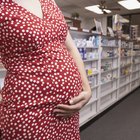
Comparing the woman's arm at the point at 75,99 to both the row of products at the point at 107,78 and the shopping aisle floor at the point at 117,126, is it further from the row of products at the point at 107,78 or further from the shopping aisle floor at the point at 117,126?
the row of products at the point at 107,78

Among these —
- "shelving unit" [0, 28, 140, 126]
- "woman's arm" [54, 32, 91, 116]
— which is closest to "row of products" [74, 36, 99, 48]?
"shelving unit" [0, 28, 140, 126]

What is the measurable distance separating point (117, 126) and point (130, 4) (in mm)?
5703

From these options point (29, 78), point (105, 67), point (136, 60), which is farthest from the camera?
point (136, 60)

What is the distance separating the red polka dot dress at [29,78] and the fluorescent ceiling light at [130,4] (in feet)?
23.3

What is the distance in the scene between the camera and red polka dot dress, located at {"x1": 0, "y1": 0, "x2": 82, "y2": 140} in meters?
0.65

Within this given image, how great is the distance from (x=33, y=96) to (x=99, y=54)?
292cm

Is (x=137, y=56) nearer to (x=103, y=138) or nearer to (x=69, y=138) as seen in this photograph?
(x=103, y=138)

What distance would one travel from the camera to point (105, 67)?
394 cm

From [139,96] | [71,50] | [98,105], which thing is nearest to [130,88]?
[139,96]

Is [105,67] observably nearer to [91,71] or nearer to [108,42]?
[108,42]

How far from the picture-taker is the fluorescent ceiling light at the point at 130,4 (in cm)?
725

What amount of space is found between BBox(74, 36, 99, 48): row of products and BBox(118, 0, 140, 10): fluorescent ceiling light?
14.5ft

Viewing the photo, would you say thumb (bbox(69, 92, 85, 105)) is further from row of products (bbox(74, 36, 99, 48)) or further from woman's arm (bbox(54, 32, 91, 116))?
row of products (bbox(74, 36, 99, 48))

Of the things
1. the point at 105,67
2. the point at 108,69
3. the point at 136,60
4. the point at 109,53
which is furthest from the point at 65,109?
the point at 136,60
